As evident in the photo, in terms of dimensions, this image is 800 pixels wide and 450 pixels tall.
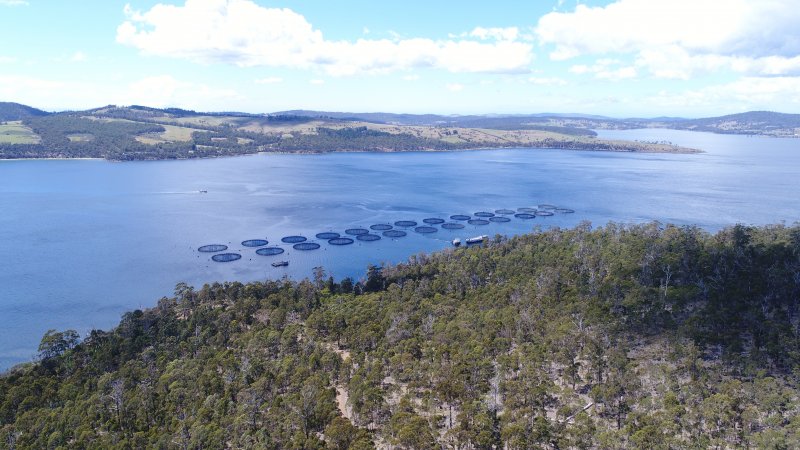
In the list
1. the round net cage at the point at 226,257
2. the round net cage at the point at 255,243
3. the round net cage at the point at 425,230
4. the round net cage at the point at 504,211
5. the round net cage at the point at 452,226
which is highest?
the round net cage at the point at 504,211

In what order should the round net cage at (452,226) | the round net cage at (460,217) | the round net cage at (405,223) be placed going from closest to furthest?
the round net cage at (452,226)
the round net cage at (405,223)
the round net cage at (460,217)

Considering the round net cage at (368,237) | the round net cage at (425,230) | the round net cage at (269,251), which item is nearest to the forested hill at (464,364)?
the round net cage at (269,251)

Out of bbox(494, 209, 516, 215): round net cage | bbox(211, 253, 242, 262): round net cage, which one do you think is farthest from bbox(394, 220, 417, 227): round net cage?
bbox(211, 253, 242, 262): round net cage

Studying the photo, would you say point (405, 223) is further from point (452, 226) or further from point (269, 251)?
point (269, 251)

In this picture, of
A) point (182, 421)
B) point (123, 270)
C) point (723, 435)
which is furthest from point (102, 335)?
point (723, 435)

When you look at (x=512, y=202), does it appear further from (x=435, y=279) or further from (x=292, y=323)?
(x=292, y=323)

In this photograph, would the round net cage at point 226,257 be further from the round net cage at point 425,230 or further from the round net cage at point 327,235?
the round net cage at point 425,230

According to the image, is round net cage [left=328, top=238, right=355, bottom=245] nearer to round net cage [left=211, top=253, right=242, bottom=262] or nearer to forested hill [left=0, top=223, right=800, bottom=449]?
round net cage [left=211, top=253, right=242, bottom=262]

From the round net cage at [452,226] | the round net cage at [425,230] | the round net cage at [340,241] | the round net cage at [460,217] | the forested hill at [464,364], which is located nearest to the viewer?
the forested hill at [464,364]
